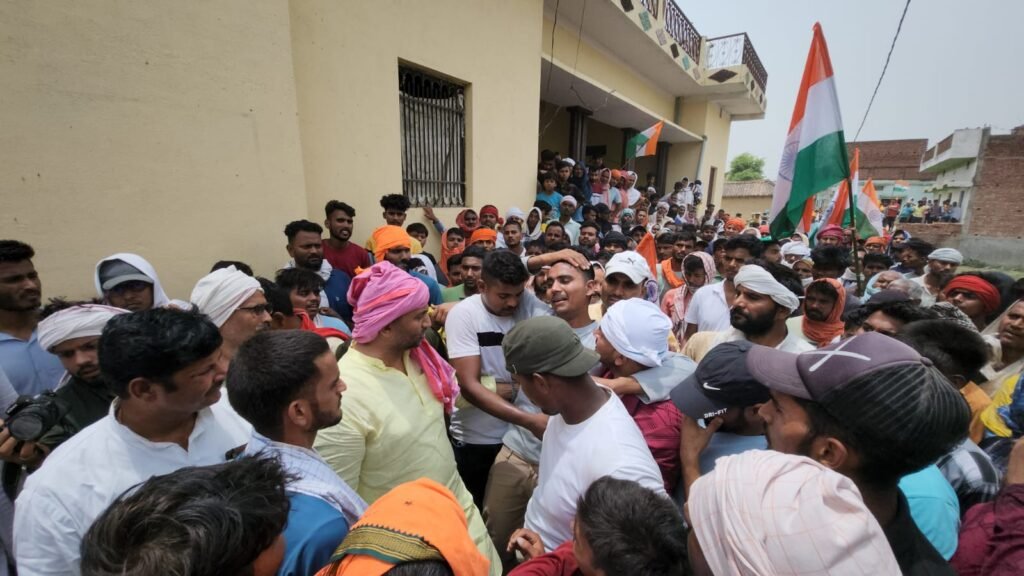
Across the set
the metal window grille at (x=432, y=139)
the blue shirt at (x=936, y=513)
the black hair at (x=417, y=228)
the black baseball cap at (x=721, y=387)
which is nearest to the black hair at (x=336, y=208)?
the black hair at (x=417, y=228)

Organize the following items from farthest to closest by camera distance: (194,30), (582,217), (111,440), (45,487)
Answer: (582,217) → (194,30) → (111,440) → (45,487)

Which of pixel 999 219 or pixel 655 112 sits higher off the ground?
pixel 655 112

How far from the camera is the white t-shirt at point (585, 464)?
1.42 metres

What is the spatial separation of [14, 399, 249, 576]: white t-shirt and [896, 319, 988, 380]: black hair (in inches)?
114

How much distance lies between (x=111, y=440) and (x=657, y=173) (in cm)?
1825

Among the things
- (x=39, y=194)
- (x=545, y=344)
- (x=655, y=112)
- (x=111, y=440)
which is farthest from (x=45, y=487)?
(x=655, y=112)

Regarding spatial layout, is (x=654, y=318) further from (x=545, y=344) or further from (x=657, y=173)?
(x=657, y=173)

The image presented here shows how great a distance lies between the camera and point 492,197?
7043 millimetres

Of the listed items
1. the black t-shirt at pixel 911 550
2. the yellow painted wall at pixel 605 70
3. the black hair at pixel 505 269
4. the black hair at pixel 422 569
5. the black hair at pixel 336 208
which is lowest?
the black t-shirt at pixel 911 550

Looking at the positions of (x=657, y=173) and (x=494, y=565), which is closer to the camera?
(x=494, y=565)

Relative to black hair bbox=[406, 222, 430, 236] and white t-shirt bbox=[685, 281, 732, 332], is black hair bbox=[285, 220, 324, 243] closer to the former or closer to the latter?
black hair bbox=[406, 222, 430, 236]

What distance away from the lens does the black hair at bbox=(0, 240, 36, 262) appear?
7.54 feet

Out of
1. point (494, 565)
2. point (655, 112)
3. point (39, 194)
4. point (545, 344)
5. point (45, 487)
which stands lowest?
point (494, 565)

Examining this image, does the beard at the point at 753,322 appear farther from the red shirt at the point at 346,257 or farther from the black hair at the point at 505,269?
the red shirt at the point at 346,257
